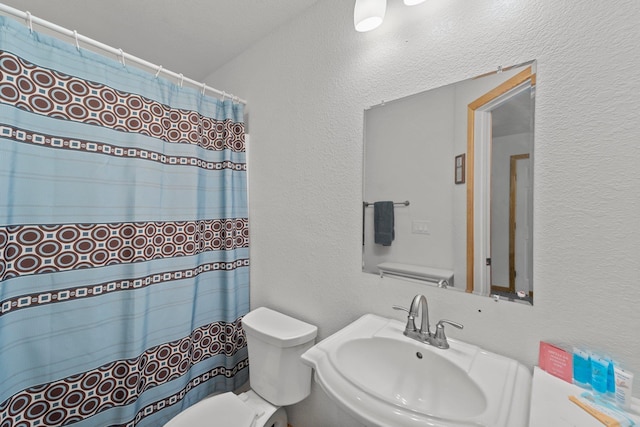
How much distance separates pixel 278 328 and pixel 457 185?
110cm

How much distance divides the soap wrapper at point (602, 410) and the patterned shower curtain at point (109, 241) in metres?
1.56

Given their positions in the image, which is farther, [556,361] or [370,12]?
[370,12]

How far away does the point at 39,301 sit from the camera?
1.03 meters

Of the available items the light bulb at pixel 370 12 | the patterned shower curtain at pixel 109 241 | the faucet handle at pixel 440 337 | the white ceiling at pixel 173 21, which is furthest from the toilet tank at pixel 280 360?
the white ceiling at pixel 173 21

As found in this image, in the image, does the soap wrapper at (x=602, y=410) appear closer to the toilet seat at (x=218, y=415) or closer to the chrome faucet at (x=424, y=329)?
the chrome faucet at (x=424, y=329)

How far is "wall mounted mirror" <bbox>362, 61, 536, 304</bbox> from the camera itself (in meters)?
0.89

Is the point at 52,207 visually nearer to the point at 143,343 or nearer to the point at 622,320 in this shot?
the point at 143,343

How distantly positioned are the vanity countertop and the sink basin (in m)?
0.03

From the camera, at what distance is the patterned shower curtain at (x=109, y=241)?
99 centimetres

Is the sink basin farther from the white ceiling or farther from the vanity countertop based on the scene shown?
the white ceiling

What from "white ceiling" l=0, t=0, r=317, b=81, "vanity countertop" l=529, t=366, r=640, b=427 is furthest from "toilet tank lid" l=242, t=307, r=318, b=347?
"white ceiling" l=0, t=0, r=317, b=81

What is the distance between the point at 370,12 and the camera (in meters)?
1.03

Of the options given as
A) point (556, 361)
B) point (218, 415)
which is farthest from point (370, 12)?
point (218, 415)

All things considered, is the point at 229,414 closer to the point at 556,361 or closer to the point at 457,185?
the point at 556,361
